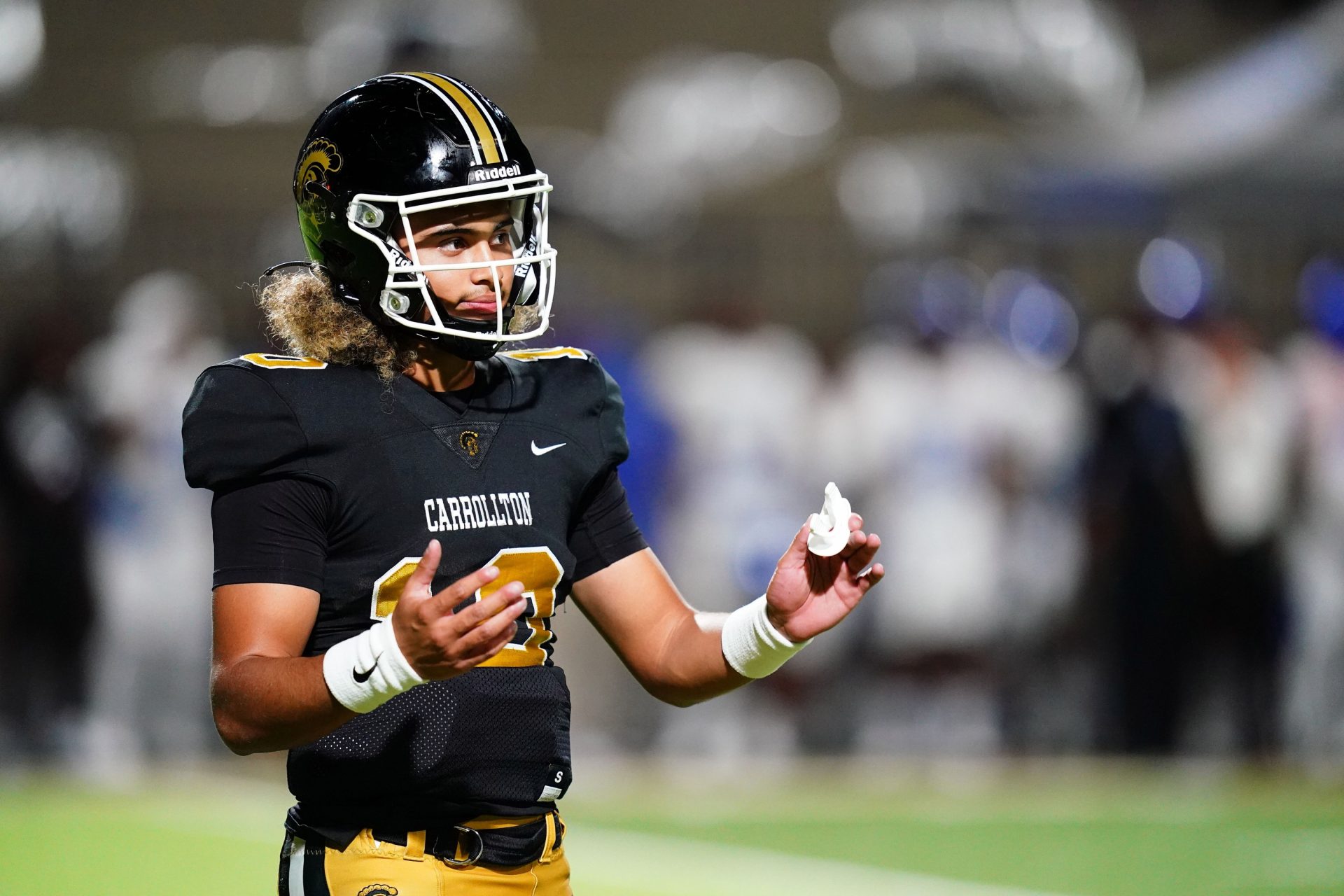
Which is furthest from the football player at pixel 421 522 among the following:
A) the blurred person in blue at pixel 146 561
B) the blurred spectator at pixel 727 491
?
the blurred spectator at pixel 727 491

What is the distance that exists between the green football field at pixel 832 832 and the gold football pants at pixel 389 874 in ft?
11.3

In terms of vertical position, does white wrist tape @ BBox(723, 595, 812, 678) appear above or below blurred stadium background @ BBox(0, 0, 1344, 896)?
below

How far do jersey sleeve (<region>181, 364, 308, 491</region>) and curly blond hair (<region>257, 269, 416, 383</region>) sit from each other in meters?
0.19

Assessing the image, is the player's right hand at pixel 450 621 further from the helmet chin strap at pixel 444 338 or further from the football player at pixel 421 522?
the helmet chin strap at pixel 444 338

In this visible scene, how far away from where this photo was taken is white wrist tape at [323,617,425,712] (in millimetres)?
2334

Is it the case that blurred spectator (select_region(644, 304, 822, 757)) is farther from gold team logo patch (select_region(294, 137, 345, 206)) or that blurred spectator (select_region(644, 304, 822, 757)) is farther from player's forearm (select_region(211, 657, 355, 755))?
player's forearm (select_region(211, 657, 355, 755))

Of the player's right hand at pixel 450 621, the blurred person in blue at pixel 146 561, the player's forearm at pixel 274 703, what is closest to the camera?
the player's right hand at pixel 450 621

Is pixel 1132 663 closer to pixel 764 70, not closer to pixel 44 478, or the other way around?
pixel 44 478

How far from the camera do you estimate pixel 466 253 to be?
282 centimetres

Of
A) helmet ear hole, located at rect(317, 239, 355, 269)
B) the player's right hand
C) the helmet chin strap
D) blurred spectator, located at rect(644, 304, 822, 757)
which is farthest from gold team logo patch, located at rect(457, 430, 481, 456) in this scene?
blurred spectator, located at rect(644, 304, 822, 757)

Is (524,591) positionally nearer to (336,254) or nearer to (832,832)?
(336,254)

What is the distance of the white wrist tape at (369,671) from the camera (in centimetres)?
233

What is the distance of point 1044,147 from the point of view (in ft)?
44.8

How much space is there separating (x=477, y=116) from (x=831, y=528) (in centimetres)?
83
